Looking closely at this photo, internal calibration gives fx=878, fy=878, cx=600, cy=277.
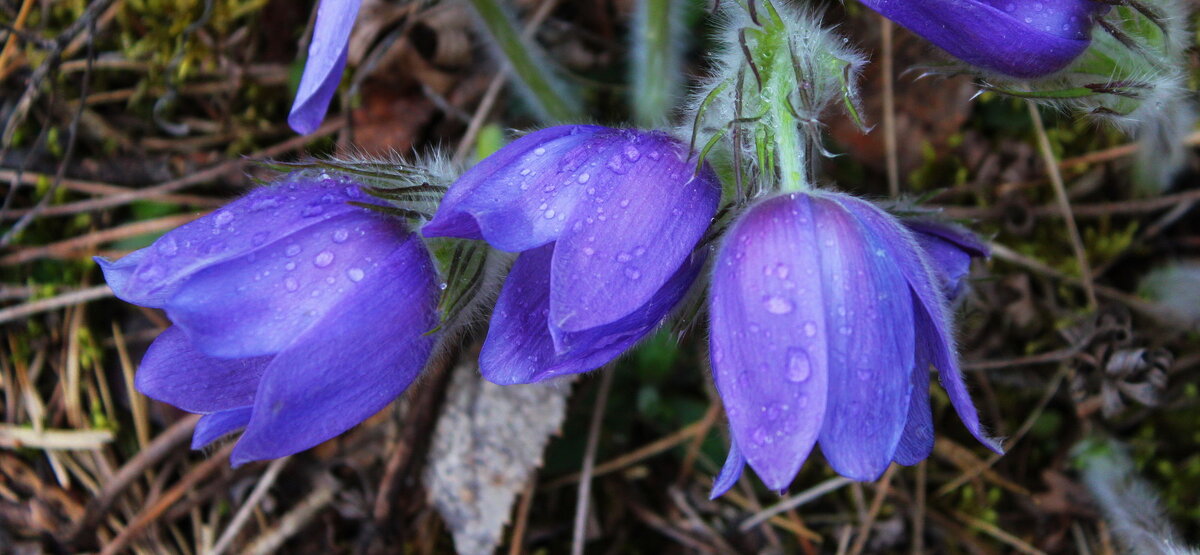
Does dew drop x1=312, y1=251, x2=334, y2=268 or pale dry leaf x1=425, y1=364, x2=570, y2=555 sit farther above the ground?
dew drop x1=312, y1=251, x2=334, y2=268

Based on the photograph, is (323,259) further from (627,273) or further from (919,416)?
(919,416)

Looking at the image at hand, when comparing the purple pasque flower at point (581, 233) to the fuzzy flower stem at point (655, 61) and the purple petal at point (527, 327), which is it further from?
the fuzzy flower stem at point (655, 61)

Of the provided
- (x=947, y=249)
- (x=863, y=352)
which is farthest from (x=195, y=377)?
(x=947, y=249)

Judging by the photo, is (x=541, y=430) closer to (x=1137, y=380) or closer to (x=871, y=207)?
(x=871, y=207)

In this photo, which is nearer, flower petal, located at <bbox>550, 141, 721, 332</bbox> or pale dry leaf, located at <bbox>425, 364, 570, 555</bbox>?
flower petal, located at <bbox>550, 141, 721, 332</bbox>

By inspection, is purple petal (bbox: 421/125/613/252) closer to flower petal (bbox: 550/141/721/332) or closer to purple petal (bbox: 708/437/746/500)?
flower petal (bbox: 550/141/721/332)

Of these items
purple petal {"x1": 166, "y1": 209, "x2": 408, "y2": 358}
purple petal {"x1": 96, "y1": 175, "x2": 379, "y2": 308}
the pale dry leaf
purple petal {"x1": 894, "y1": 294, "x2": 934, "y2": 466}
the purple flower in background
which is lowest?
the pale dry leaf

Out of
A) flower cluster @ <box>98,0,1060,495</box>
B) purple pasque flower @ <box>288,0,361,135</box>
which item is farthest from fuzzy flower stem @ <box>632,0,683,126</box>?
purple pasque flower @ <box>288,0,361,135</box>

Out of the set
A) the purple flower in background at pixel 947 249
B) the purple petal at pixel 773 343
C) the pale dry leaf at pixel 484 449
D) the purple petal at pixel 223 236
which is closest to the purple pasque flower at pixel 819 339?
the purple petal at pixel 773 343
